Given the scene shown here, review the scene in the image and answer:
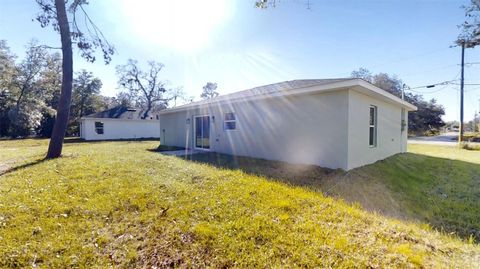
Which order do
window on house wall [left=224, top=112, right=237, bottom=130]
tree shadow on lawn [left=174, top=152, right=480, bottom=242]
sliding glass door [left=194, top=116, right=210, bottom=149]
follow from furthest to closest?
sliding glass door [left=194, top=116, right=210, bottom=149]
window on house wall [left=224, top=112, right=237, bottom=130]
tree shadow on lawn [left=174, top=152, right=480, bottom=242]

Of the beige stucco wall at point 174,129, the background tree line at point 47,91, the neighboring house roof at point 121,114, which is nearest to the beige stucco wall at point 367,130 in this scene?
the beige stucco wall at point 174,129

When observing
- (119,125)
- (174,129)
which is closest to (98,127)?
(119,125)

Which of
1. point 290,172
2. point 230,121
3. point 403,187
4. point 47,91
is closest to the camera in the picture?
point 403,187

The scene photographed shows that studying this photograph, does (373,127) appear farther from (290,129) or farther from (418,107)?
(418,107)

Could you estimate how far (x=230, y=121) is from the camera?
1002 centimetres

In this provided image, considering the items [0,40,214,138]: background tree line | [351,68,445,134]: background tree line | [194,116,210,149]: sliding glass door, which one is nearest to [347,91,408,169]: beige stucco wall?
[194,116,210,149]: sliding glass door

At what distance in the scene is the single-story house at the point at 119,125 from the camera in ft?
75.4

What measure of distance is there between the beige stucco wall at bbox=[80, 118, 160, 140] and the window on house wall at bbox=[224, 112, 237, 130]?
61.2 feet

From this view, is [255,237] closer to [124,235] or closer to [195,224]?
[195,224]

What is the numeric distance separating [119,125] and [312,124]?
22.9 meters

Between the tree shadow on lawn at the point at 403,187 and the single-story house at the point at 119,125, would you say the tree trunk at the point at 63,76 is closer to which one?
the tree shadow on lawn at the point at 403,187

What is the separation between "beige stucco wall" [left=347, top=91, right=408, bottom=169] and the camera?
21.8 ft

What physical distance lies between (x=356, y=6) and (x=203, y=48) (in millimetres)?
7147

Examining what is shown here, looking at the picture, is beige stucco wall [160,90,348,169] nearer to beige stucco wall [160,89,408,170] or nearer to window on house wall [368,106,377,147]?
beige stucco wall [160,89,408,170]
